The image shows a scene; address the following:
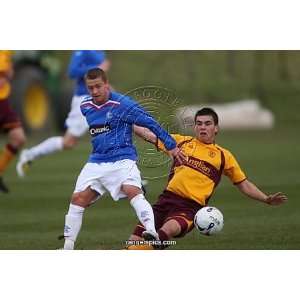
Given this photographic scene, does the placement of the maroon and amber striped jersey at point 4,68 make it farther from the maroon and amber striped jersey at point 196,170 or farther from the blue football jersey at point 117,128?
the maroon and amber striped jersey at point 196,170

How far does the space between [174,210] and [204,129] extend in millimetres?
702

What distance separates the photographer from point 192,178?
334 inches

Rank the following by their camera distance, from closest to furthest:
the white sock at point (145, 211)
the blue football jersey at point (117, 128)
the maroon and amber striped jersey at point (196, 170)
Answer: the white sock at point (145, 211), the blue football jersey at point (117, 128), the maroon and amber striped jersey at point (196, 170)

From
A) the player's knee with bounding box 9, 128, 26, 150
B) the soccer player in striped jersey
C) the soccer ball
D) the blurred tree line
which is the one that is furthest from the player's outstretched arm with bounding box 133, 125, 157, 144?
the blurred tree line

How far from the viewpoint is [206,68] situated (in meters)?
17.1

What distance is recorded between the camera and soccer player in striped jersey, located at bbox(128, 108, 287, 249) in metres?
8.41

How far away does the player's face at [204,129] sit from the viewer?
336 inches

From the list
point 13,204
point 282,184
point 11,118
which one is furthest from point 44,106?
point 282,184

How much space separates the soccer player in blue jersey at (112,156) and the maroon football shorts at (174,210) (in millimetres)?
208

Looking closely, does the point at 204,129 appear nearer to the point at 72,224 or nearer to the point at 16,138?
the point at 72,224

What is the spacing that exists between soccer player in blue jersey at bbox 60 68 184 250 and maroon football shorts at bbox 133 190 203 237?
21 centimetres

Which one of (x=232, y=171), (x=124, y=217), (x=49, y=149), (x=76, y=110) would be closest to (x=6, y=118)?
(x=49, y=149)

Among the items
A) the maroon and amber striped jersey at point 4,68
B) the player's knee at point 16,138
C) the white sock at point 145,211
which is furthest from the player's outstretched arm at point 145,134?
the player's knee at point 16,138
